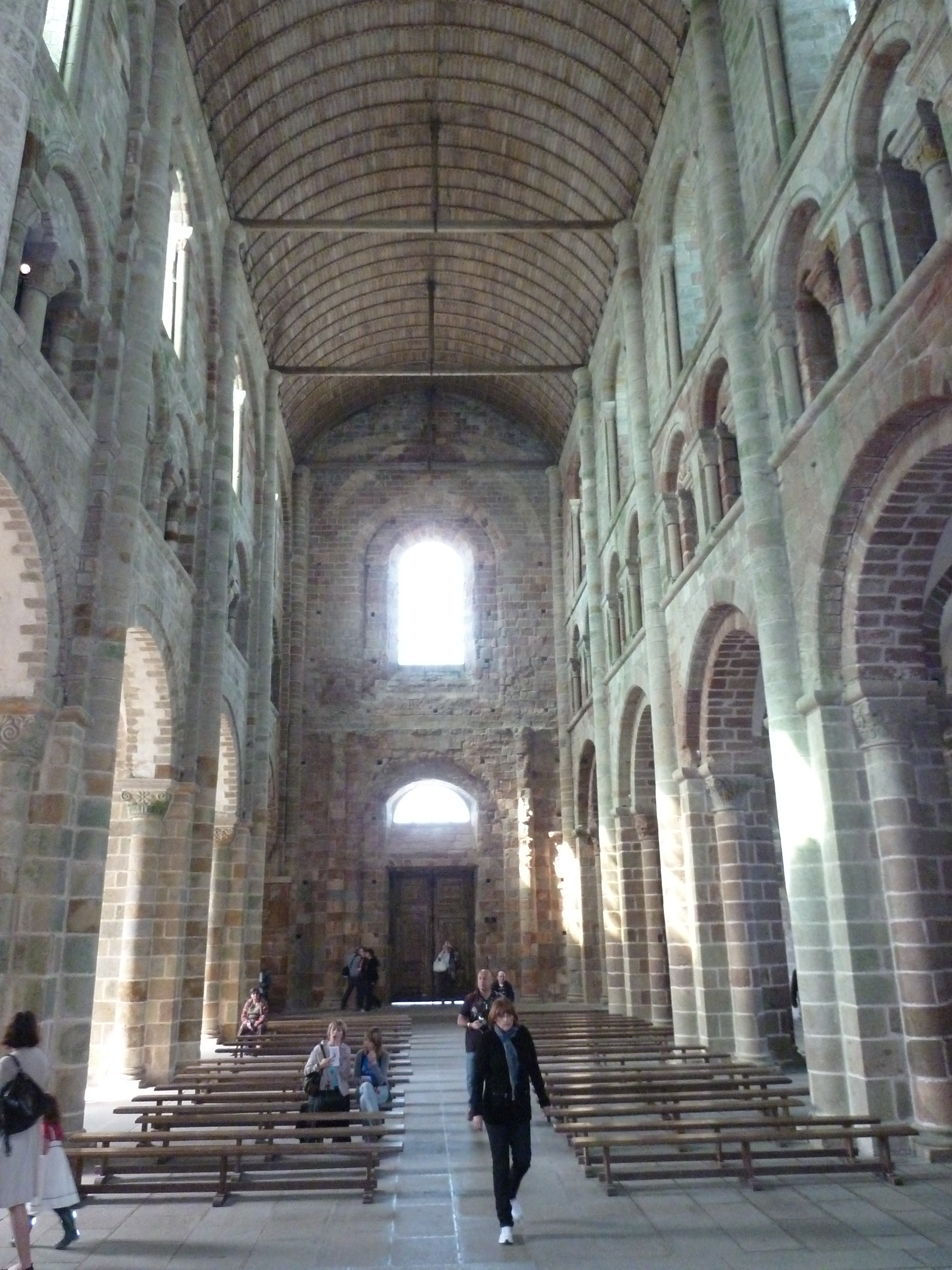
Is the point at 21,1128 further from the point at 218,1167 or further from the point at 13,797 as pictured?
the point at 13,797

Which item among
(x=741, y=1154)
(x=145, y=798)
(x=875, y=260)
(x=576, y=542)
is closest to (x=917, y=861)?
(x=741, y=1154)

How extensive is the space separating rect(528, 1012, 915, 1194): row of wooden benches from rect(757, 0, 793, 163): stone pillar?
10.1 meters

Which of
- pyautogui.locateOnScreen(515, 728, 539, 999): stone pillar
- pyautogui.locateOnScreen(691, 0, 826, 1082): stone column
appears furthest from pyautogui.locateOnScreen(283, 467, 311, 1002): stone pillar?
pyautogui.locateOnScreen(691, 0, 826, 1082): stone column

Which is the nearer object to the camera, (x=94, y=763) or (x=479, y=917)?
(x=94, y=763)

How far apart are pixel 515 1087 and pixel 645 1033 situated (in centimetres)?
858

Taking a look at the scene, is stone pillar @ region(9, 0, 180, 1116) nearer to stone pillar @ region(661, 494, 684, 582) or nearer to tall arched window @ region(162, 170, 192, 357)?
tall arched window @ region(162, 170, 192, 357)

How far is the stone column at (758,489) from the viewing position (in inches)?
405

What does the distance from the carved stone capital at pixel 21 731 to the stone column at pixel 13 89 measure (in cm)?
411

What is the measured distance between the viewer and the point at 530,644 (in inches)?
1052

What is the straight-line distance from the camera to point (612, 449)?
2112cm

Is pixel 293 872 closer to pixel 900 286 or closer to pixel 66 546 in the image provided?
pixel 66 546

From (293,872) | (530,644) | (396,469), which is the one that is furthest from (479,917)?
(396,469)

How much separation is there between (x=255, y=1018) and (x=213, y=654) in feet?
18.8

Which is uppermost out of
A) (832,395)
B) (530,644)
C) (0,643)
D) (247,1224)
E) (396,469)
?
(396,469)
